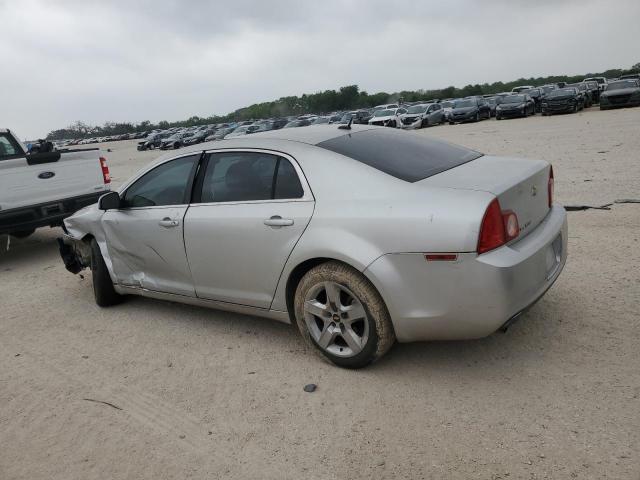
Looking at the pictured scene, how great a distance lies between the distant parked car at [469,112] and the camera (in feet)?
106

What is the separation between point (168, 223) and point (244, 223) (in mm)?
839

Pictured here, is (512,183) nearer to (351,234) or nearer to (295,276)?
A: (351,234)

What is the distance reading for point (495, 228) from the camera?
113 inches

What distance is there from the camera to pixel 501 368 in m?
3.30

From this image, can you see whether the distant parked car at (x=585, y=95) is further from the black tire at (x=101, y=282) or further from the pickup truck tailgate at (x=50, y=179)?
the black tire at (x=101, y=282)

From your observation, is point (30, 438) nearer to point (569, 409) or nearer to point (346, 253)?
point (346, 253)

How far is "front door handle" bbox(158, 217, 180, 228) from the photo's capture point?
4161 mm

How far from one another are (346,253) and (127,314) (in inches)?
108

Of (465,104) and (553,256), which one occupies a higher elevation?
(553,256)

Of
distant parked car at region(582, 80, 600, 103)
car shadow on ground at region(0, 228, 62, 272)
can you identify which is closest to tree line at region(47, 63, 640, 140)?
distant parked car at region(582, 80, 600, 103)

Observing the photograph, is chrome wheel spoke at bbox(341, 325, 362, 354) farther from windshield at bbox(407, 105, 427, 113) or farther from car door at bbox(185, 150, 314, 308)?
windshield at bbox(407, 105, 427, 113)

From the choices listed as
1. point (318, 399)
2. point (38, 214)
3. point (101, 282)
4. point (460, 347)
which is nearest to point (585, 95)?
point (38, 214)

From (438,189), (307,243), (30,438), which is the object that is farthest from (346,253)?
(30,438)

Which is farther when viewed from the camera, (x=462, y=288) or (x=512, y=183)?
(x=512, y=183)
